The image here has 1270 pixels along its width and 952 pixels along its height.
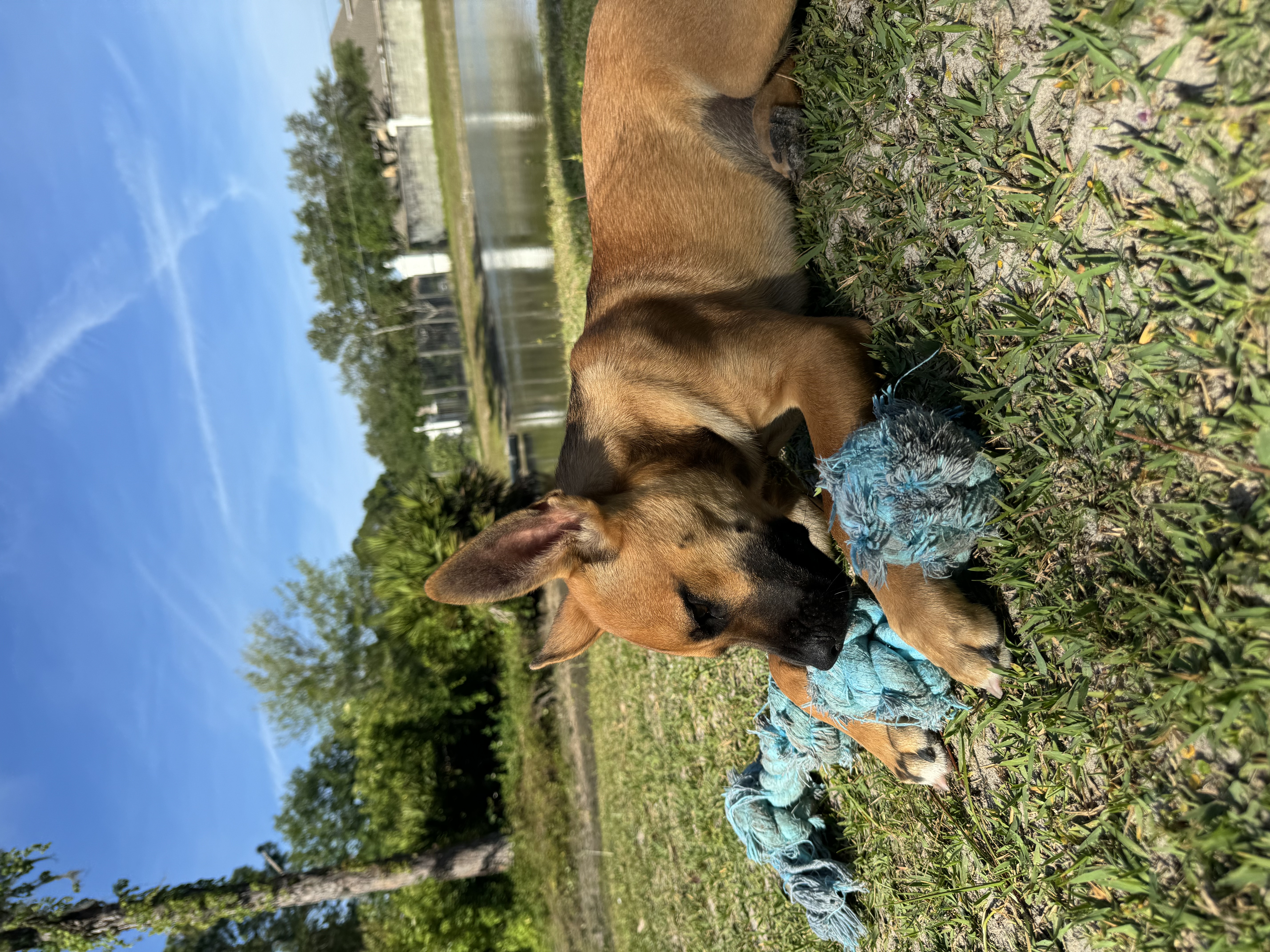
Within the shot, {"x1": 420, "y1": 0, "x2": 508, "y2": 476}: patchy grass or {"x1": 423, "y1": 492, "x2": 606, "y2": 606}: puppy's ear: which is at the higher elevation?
{"x1": 423, "y1": 492, "x2": 606, "y2": 606}: puppy's ear

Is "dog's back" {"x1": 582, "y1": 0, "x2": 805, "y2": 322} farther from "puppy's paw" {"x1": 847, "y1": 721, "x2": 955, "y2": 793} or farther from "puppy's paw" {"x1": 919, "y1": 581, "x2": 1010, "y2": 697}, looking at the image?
"puppy's paw" {"x1": 847, "y1": 721, "x2": 955, "y2": 793}

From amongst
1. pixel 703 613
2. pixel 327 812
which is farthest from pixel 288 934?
pixel 703 613

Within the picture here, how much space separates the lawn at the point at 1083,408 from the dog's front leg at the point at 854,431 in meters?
0.12

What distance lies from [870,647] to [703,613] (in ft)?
2.25

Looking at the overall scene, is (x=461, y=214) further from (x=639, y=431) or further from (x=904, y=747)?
(x=904, y=747)

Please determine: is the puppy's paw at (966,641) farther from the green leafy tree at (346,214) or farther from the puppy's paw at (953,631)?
the green leafy tree at (346,214)

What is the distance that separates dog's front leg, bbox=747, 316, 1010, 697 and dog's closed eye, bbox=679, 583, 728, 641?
1.88ft

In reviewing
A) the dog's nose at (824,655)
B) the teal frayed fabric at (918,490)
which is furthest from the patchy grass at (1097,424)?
the dog's nose at (824,655)

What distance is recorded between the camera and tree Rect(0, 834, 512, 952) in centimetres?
868

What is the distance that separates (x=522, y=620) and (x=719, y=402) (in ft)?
31.9

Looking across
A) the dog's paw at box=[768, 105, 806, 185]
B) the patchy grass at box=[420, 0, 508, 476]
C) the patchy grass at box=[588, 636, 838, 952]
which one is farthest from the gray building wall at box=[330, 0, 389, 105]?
the dog's paw at box=[768, 105, 806, 185]

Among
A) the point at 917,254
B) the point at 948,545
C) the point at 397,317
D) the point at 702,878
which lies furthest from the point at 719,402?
the point at 397,317

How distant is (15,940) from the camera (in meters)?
8.81

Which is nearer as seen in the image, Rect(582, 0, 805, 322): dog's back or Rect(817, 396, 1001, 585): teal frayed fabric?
Rect(817, 396, 1001, 585): teal frayed fabric
